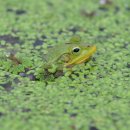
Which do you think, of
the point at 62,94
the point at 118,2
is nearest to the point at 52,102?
the point at 62,94

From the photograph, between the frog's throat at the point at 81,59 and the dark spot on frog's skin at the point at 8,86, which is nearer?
the dark spot on frog's skin at the point at 8,86

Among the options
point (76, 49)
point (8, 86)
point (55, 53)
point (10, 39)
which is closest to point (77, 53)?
point (76, 49)

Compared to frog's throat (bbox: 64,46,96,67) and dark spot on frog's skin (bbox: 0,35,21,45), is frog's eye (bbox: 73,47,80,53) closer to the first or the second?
frog's throat (bbox: 64,46,96,67)

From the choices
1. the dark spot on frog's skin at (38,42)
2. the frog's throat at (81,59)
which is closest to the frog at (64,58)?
the frog's throat at (81,59)

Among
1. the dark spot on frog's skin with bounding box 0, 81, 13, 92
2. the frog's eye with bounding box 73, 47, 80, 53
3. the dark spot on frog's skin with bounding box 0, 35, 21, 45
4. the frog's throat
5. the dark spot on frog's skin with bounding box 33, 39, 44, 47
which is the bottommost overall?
the dark spot on frog's skin with bounding box 0, 81, 13, 92

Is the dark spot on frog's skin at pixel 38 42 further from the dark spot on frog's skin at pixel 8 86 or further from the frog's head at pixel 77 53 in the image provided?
the dark spot on frog's skin at pixel 8 86

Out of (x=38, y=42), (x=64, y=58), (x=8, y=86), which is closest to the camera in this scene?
(x=8, y=86)

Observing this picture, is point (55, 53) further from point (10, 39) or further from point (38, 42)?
point (10, 39)

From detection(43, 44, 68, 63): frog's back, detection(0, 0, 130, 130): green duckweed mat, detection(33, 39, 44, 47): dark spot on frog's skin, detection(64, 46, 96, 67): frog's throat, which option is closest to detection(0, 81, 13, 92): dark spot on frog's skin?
detection(0, 0, 130, 130): green duckweed mat
